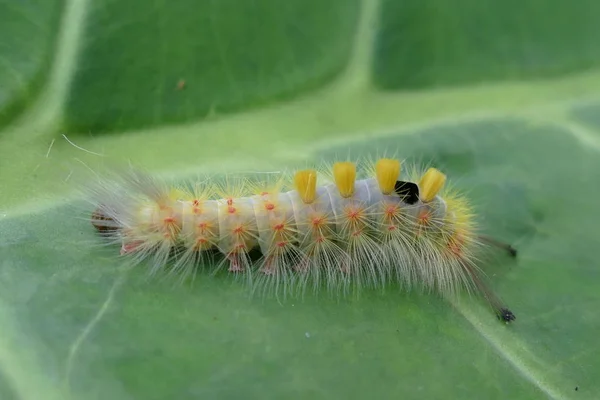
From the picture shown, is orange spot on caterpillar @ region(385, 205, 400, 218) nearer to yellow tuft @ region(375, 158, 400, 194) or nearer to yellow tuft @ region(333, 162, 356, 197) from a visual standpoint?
yellow tuft @ region(375, 158, 400, 194)

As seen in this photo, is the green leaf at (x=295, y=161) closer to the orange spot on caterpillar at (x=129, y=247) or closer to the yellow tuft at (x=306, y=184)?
the orange spot on caterpillar at (x=129, y=247)

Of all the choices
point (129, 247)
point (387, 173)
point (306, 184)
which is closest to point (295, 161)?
point (306, 184)

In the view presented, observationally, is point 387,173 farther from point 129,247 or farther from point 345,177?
point 129,247

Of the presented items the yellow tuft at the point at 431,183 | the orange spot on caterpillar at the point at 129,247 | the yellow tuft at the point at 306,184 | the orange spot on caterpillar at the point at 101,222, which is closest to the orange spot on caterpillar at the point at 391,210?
the yellow tuft at the point at 431,183

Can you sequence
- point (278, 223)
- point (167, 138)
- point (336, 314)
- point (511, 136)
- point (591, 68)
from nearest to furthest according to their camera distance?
point (336, 314) < point (278, 223) < point (167, 138) < point (511, 136) < point (591, 68)

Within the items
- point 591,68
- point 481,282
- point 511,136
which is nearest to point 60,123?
point 481,282

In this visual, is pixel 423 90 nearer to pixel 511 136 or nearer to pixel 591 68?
pixel 511 136
